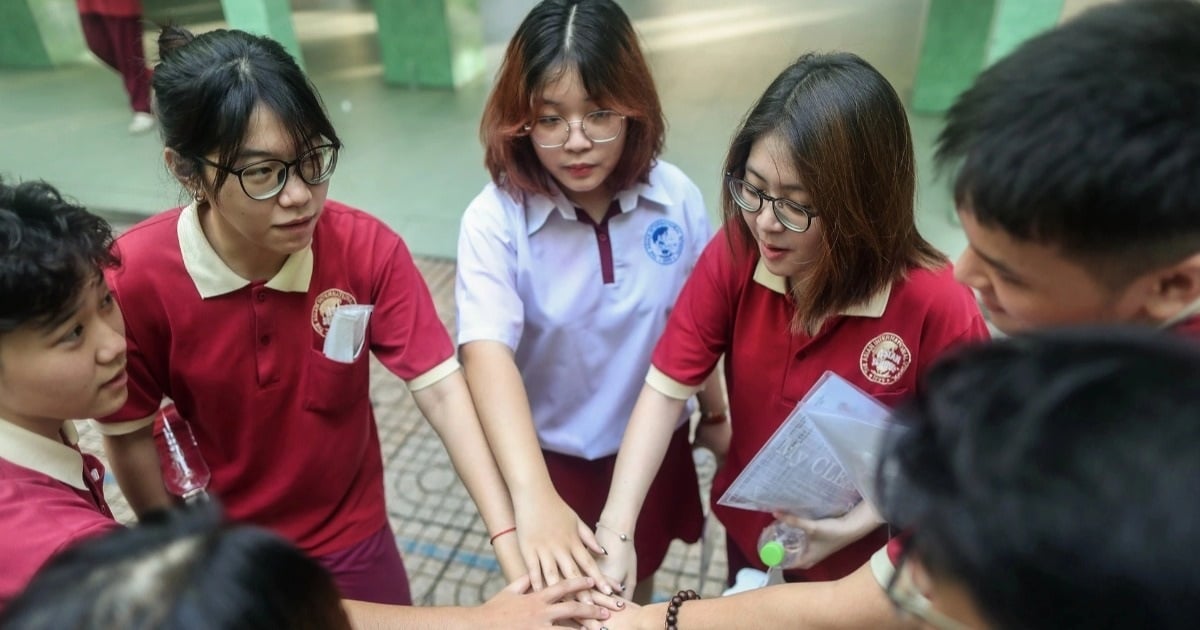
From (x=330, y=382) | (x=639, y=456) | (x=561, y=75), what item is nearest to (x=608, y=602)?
(x=639, y=456)

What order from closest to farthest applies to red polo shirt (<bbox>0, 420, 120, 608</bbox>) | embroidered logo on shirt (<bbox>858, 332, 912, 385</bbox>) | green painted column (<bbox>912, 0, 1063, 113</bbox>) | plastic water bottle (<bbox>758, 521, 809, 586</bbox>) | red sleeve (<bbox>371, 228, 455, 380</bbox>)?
red polo shirt (<bbox>0, 420, 120, 608</bbox>), embroidered logo on shirt (<bbox>858, 332, 912, 385</bbox>), plastic water bottle (<bbox>758, 521, 809, 586</bbox>), red sleeve (<bbox>371, 228, 455, 380</bbox>), green painted column (<bbox>912, 0, 1063, 113</bbox>)

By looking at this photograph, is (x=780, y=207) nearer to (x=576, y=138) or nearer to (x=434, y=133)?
(x=576, y=138)

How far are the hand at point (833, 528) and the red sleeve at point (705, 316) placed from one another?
0.31m

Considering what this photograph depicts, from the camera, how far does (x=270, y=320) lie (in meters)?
1.36

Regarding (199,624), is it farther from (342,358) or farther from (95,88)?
(95,88)

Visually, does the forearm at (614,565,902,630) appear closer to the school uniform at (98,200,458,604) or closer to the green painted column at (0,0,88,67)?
the school uniform at (98,200,458,604)

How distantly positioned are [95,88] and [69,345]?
5.24 m

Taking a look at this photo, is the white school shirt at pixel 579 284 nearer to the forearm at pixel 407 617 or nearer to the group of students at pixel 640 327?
the group of students at pixel 640 327

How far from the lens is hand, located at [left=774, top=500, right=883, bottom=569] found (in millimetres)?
1309

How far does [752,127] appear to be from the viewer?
1.21m

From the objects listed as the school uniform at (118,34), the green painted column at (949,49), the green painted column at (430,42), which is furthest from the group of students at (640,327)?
the school uniform at (118,34)

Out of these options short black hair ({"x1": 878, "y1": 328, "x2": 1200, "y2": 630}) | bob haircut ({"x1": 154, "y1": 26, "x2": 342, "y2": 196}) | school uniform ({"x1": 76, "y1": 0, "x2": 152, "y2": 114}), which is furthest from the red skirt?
school uniform ({"x1": 76, "y1": 0, "x2": 152, "y2": 114})

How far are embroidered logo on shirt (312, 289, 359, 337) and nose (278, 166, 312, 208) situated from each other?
0.67 feet

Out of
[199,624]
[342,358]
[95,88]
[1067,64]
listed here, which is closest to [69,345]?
[342,358]
